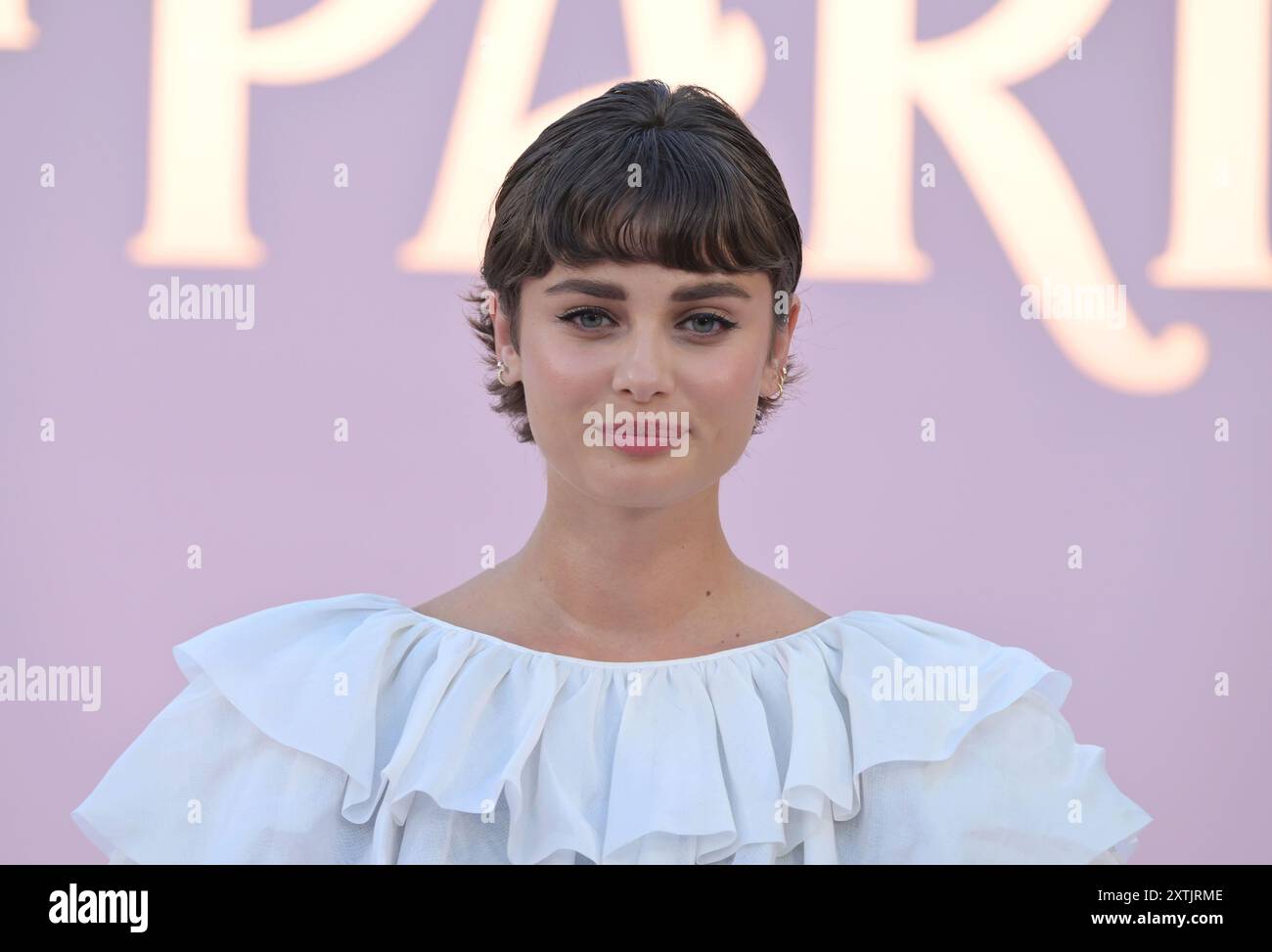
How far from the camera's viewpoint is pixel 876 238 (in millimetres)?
3199

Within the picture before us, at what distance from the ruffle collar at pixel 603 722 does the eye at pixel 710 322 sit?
40 centimetres

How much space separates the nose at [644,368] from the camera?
5.64ft

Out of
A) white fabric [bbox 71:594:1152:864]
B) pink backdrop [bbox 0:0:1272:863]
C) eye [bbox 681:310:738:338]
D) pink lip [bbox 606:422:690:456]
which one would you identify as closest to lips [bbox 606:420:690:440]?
pink lip [bbox 606:422:690:456]

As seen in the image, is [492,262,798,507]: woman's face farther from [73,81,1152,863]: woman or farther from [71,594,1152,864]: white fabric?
[71,594,1152,864]: white fabric

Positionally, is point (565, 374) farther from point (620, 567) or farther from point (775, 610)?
point (775, 610)

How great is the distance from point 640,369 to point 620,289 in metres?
0.10

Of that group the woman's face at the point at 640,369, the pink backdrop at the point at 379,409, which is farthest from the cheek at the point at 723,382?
the pink backdrop at the point at 379,409

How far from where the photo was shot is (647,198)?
176 centimetres

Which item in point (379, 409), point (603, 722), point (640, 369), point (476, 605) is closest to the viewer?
point (640, 369)

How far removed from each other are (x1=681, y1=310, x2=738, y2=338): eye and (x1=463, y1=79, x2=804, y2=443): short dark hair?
57mm

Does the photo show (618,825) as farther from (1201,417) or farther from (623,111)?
(1201,417)

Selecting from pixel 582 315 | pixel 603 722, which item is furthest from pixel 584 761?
pixel 582 315

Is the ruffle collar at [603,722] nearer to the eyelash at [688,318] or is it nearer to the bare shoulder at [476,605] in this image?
the bare shoulder at [476,605]

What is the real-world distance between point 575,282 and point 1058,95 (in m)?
1.83
